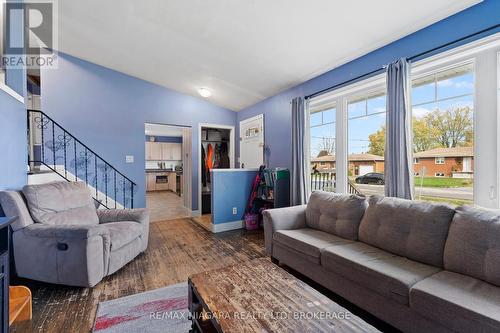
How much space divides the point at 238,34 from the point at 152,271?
285 centimetres

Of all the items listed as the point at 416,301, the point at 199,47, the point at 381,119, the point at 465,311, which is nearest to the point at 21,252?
the point at 199,47

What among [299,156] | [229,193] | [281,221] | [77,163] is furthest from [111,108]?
[281,221]

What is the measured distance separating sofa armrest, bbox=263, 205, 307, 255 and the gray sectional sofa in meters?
0.16

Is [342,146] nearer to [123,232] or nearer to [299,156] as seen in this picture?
[299,156]

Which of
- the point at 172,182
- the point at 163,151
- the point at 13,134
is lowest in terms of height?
the point at 172,182

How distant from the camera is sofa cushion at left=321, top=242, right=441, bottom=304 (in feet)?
4.83

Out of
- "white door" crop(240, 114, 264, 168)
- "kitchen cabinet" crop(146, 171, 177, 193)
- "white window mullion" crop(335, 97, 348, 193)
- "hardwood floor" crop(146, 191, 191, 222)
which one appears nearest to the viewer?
"white window mullion" crop(335, 97, 348, 193)

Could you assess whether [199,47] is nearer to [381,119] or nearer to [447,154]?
[381,119]

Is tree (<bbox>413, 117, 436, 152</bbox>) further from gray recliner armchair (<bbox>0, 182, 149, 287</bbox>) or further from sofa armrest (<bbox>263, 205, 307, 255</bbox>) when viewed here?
gray recliner armchair (<bbox>0, 182, 149, 287</bbox>)

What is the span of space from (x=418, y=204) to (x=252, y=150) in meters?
3.33

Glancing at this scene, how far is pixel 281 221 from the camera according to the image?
2.69 m

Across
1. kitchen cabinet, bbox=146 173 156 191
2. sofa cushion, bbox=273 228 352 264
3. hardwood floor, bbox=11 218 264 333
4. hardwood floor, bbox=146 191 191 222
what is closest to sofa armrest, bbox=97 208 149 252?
hardwood floor, bbox=11 218 264 333

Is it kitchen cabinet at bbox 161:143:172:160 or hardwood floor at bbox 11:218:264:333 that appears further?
kitchen cabinet at bbox 161:143:172:160

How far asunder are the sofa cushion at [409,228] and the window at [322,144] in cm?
118
